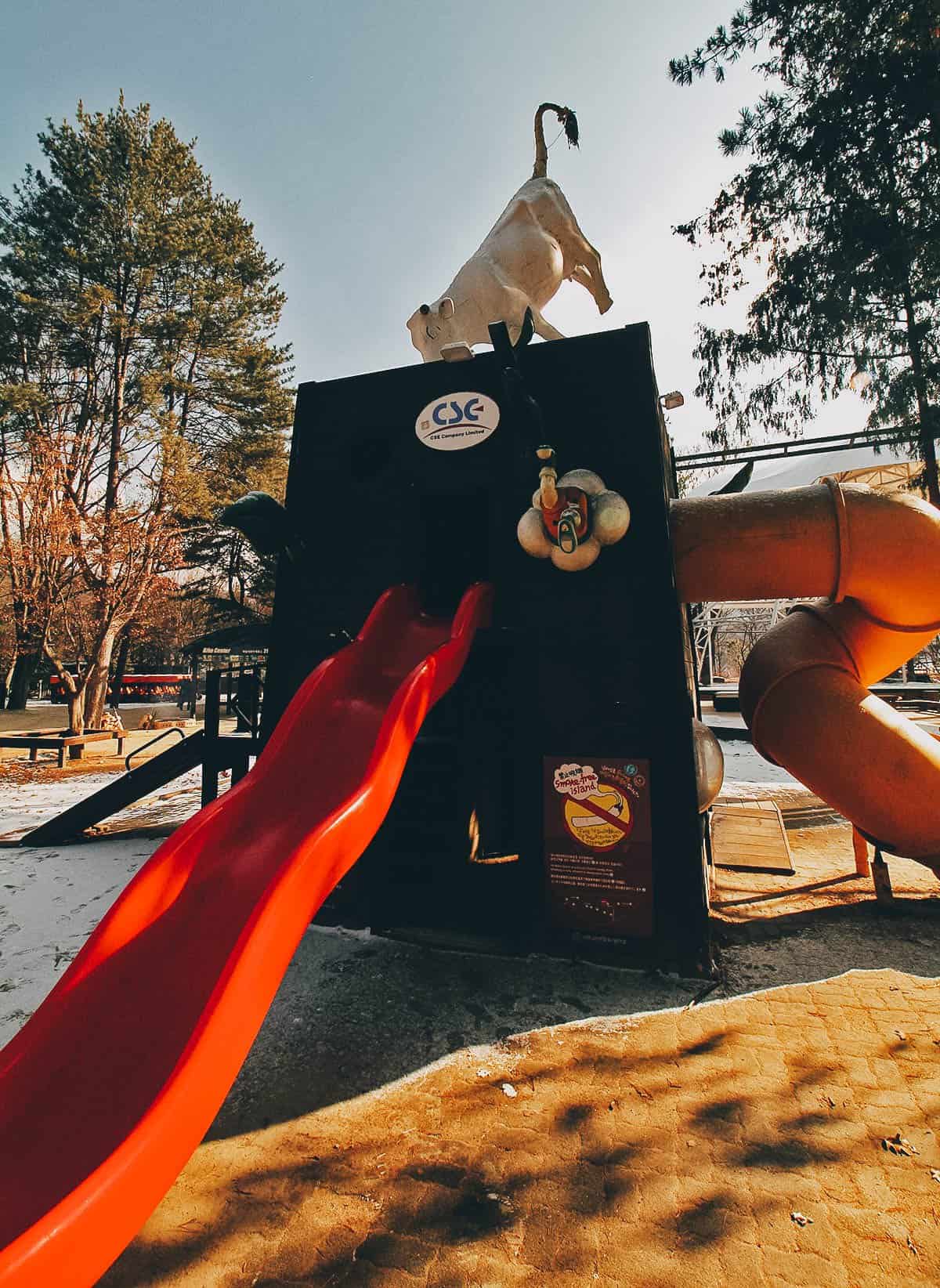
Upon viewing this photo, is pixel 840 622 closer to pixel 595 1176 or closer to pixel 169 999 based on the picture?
pixel 595 1176

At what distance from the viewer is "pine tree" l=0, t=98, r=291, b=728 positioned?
18.7m

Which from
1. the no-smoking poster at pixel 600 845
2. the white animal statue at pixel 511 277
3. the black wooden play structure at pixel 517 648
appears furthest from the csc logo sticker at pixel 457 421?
the no-smoking poster at pixel 600 845

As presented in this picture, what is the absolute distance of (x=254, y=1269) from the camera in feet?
7.77

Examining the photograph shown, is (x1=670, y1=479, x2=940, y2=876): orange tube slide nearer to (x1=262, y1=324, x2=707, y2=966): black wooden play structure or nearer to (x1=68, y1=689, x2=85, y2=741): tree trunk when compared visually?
(x1=262, y1=324, x2=707, y2=966): black wooden play structure

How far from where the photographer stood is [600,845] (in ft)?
15.9

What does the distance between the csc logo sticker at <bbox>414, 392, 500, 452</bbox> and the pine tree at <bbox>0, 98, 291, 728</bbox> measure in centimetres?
1602

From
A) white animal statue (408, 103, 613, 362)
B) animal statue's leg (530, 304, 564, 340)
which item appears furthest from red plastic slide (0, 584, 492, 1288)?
animal statue's leg (530, 304, 564, 340)

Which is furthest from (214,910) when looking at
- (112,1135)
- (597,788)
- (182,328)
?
(182,328)

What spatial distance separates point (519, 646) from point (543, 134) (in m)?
7.77

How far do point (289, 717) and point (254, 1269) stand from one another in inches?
109

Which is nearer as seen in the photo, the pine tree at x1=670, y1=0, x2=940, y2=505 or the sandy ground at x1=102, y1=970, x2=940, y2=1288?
the sandy ground at x1=102, y1=970, x2=940, y2=1288

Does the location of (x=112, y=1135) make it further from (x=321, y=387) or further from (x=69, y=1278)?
(x=321, y=387)

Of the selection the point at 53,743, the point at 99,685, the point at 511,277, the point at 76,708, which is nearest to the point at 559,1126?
the point at 511,277

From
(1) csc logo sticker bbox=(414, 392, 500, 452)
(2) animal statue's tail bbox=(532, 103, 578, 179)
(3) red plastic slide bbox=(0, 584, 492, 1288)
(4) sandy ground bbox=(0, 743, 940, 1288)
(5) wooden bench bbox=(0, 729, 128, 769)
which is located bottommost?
(4) sandy ground bbox=(0, 743, 940, 1288)
